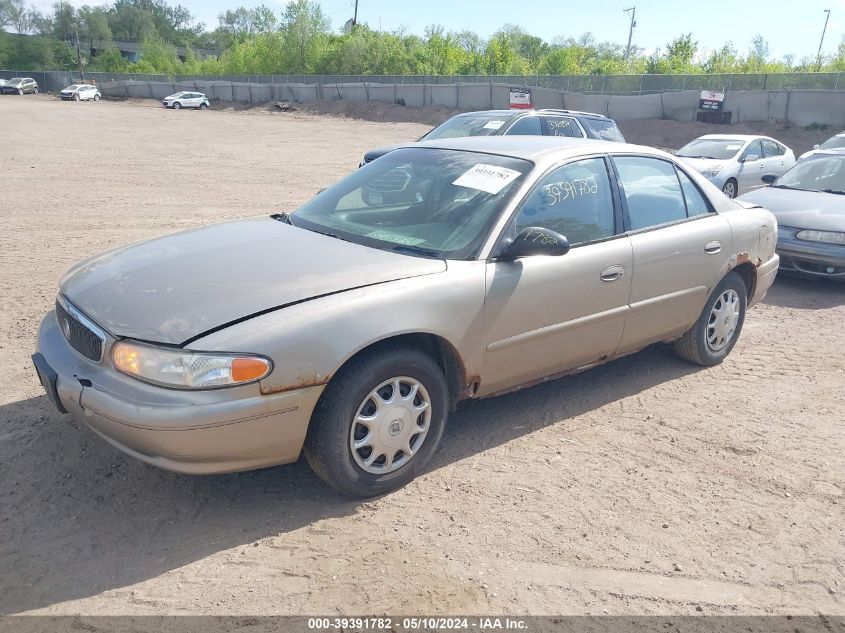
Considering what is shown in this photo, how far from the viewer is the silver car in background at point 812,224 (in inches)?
299

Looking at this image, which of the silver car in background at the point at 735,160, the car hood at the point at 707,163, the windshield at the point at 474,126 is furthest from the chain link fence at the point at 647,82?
the windshield at the point at 474,126

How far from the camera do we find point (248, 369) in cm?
293

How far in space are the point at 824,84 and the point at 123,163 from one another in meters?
28.3

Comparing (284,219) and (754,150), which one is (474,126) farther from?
(284,219)

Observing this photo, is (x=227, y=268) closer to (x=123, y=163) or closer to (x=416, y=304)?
(x=416, y=304)

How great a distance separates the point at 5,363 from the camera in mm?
4809

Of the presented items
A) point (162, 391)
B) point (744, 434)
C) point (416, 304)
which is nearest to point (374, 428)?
point (416, 304)

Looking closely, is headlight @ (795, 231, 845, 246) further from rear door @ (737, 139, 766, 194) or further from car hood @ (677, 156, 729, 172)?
rear door @ (737, 139, 766, 194)

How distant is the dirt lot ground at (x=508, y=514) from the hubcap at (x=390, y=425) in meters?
0.20

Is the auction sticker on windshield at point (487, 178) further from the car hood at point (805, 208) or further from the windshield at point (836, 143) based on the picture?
the windshield at point (836, 143)

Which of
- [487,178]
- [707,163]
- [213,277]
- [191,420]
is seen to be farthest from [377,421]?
[707,163]

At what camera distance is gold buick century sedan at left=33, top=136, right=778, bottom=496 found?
9.75 ft

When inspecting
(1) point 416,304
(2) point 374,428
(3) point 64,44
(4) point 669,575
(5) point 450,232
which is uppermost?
(3) point 64,44

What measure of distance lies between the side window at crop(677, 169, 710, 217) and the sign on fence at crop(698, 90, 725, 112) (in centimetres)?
2896
